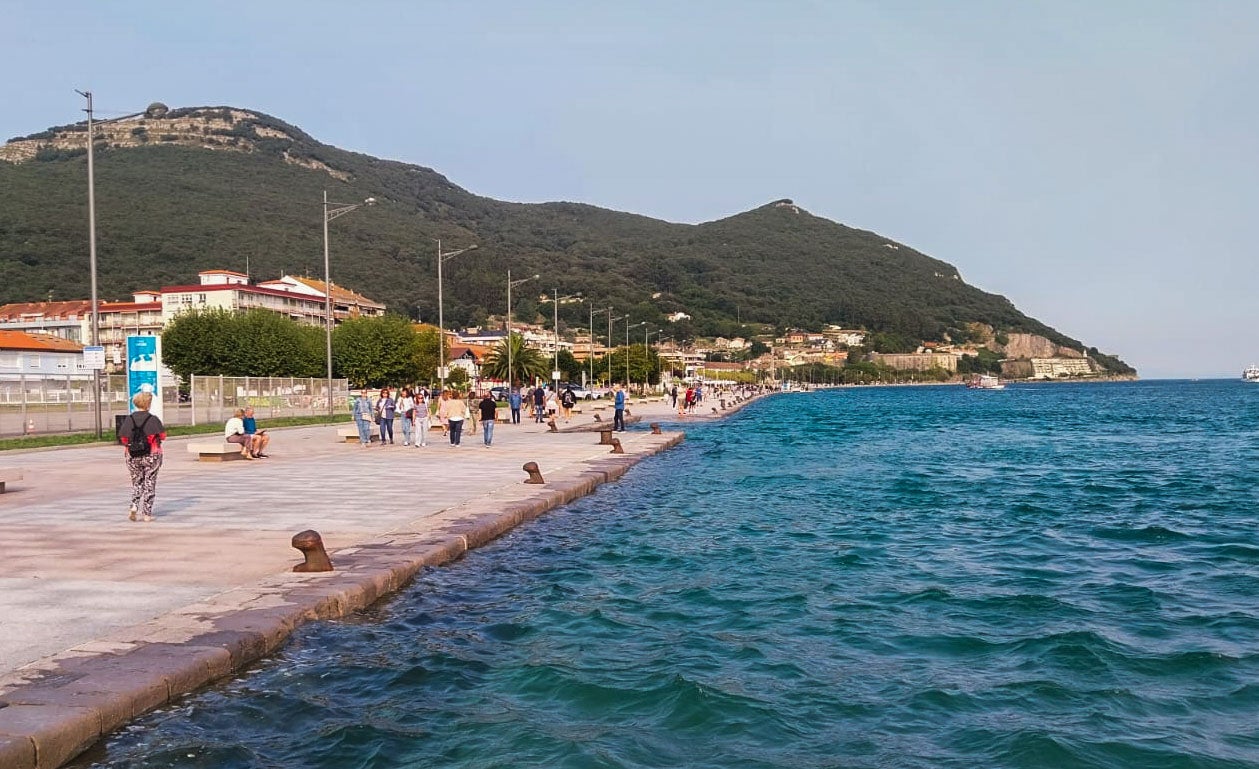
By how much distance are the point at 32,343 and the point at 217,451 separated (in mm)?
69613

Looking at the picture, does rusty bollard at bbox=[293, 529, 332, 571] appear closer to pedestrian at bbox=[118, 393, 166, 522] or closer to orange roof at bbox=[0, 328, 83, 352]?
Answer: pedestrian at bbox=[118, 393, 166, 522]

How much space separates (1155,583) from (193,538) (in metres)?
11.7

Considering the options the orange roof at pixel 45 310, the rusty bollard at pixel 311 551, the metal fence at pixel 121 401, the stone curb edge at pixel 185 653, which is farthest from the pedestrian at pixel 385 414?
the orange roof at pixel 45 310

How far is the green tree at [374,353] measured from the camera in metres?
72.0

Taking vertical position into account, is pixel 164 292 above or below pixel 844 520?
above

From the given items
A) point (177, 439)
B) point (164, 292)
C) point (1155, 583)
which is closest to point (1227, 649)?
point (1155, 583)

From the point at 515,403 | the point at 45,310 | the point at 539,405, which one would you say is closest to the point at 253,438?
the point at 515,403

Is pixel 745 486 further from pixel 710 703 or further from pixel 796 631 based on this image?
pixel 710 703

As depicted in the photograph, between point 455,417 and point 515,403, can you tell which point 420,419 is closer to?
point 455,417

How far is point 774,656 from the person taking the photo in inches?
355

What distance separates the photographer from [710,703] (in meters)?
7.60

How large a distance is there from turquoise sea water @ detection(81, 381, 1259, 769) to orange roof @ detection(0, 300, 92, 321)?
4391 inches

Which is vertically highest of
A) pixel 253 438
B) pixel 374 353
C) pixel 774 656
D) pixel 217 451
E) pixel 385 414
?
pixel 374 353

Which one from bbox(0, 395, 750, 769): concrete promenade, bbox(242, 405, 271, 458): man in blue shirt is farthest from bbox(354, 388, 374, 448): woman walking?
bbox(0, 395, 750, 769): concrete promenade
